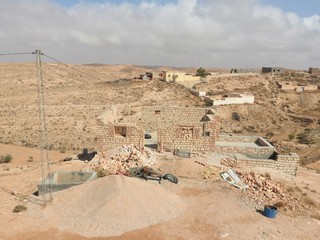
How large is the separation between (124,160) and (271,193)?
24.5ft

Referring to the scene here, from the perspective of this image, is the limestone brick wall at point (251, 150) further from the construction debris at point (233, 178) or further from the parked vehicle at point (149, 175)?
the parked vehicle at point (149, 175)

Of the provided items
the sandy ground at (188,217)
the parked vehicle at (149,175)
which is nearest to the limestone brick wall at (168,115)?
A: the sandy ground at (188,217)

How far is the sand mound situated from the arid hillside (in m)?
13.0

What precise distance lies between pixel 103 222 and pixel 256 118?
32964mm

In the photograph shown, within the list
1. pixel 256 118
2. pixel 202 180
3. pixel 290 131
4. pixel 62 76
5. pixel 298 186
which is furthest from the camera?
pixel 62 76

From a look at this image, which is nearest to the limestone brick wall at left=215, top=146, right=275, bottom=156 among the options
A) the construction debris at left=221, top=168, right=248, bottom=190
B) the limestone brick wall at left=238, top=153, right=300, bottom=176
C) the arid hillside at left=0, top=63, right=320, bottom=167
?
the limestone brick wall at left=238, top=153, right=300, bottom=176

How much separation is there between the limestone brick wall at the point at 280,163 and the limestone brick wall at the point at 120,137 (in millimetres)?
5941

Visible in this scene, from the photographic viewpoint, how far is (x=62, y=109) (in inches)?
1523

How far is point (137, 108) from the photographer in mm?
37469

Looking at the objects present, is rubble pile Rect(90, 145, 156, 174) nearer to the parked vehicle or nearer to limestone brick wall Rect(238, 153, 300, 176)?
the parked vehicle

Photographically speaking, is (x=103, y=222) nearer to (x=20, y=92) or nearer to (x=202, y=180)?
(x=202, y=180)

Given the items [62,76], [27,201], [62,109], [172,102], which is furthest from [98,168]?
[62,76]

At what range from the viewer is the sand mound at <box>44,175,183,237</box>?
457 inches

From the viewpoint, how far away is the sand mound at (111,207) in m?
11.6
